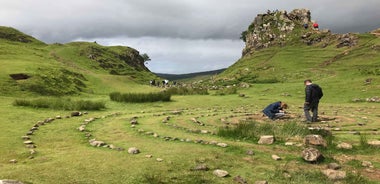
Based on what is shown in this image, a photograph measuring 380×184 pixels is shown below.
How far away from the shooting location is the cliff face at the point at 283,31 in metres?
63.7

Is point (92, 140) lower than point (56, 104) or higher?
lower

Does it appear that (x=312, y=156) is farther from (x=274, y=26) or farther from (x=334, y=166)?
(x=274, y=26)

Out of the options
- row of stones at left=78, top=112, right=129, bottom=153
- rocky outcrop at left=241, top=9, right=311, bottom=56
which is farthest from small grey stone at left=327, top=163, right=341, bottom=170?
rocky outcrop at left=241, top=9, right=311, bottom=56

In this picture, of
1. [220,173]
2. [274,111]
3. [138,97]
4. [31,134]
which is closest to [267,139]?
[220,173]

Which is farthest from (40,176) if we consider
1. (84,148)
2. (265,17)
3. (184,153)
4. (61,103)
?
(265,17)

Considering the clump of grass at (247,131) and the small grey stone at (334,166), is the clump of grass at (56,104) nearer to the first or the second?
the clump of grass at (247,131)

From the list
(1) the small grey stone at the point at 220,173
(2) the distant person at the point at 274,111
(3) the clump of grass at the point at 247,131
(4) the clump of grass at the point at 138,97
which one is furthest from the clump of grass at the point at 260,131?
(4) the clump of grass at the point at 138,97

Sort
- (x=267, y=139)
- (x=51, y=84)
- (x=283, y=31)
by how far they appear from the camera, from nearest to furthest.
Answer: (x=267, y=139) < (x=51, y=84) < (x=283, y=31)

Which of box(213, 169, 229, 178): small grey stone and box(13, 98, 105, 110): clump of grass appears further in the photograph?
box(13, 98, 105, 110): clump of grass

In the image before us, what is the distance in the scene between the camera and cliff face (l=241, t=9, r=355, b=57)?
2506 inches

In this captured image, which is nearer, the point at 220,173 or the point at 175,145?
the point at 220,173

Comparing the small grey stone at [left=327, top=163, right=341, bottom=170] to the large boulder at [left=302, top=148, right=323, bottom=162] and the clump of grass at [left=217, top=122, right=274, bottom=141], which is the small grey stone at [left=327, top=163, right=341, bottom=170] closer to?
the large boulder at [left=302, top=148, right=323, bottom=162]

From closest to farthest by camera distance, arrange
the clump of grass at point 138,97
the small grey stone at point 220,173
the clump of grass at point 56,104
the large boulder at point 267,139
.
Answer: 1. the small grey stone at point 220,173
2. the large boulder at point 267,139
3. the clump of grass at point 56,104
4. the clump of grass at point 138,97

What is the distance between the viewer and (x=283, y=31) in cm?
6894
